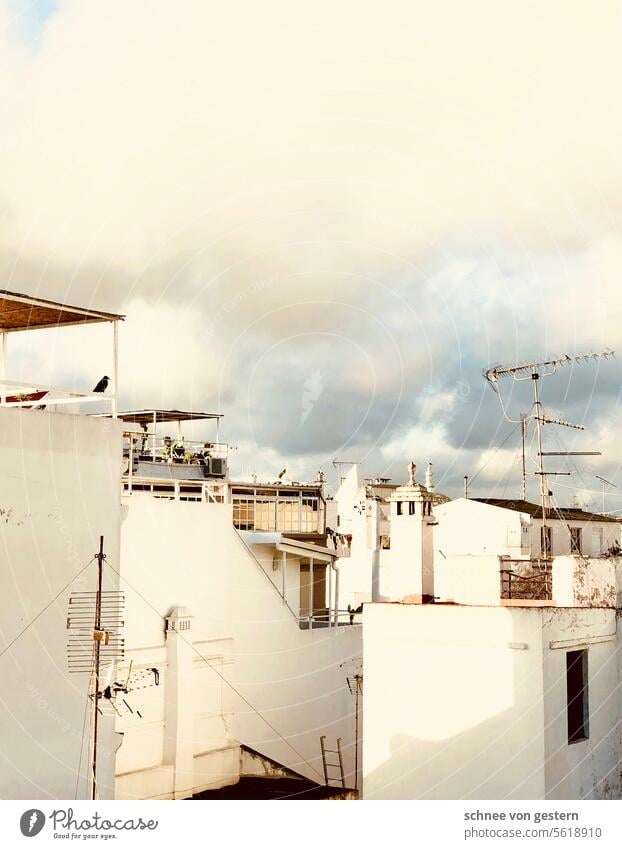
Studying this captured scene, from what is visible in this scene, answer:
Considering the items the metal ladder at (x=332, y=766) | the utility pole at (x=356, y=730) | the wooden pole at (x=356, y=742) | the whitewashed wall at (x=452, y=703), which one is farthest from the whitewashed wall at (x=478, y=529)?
the whitewashed wall at (x=452, y=703)

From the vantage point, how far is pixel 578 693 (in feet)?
26.0

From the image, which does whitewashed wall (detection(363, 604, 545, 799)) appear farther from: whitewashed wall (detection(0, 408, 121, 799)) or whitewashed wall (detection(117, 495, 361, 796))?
whitewashed wall (detection(117, 495, 361, 796))

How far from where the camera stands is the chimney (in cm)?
845

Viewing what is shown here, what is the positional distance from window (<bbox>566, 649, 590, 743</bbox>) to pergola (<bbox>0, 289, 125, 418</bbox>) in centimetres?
439

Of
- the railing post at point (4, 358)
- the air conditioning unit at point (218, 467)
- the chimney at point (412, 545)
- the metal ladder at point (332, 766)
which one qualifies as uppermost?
the railing post at point (4, 358)

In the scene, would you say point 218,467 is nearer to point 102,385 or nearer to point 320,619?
point 320,619

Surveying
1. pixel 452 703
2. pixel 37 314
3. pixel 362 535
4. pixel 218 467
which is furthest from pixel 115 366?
pixel 362 535

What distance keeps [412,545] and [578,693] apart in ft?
6.20

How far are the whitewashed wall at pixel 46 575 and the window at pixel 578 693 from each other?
384 cm

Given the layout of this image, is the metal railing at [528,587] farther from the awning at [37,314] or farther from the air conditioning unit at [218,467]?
the air conditioning unit at [218,467]

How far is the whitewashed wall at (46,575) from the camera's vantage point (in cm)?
689

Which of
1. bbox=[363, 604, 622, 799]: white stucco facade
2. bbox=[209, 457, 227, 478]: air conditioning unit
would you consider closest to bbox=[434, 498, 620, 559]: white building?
bbox=[209, 457, 227, 478]: air conditioning unit

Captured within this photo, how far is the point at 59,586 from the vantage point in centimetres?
721
